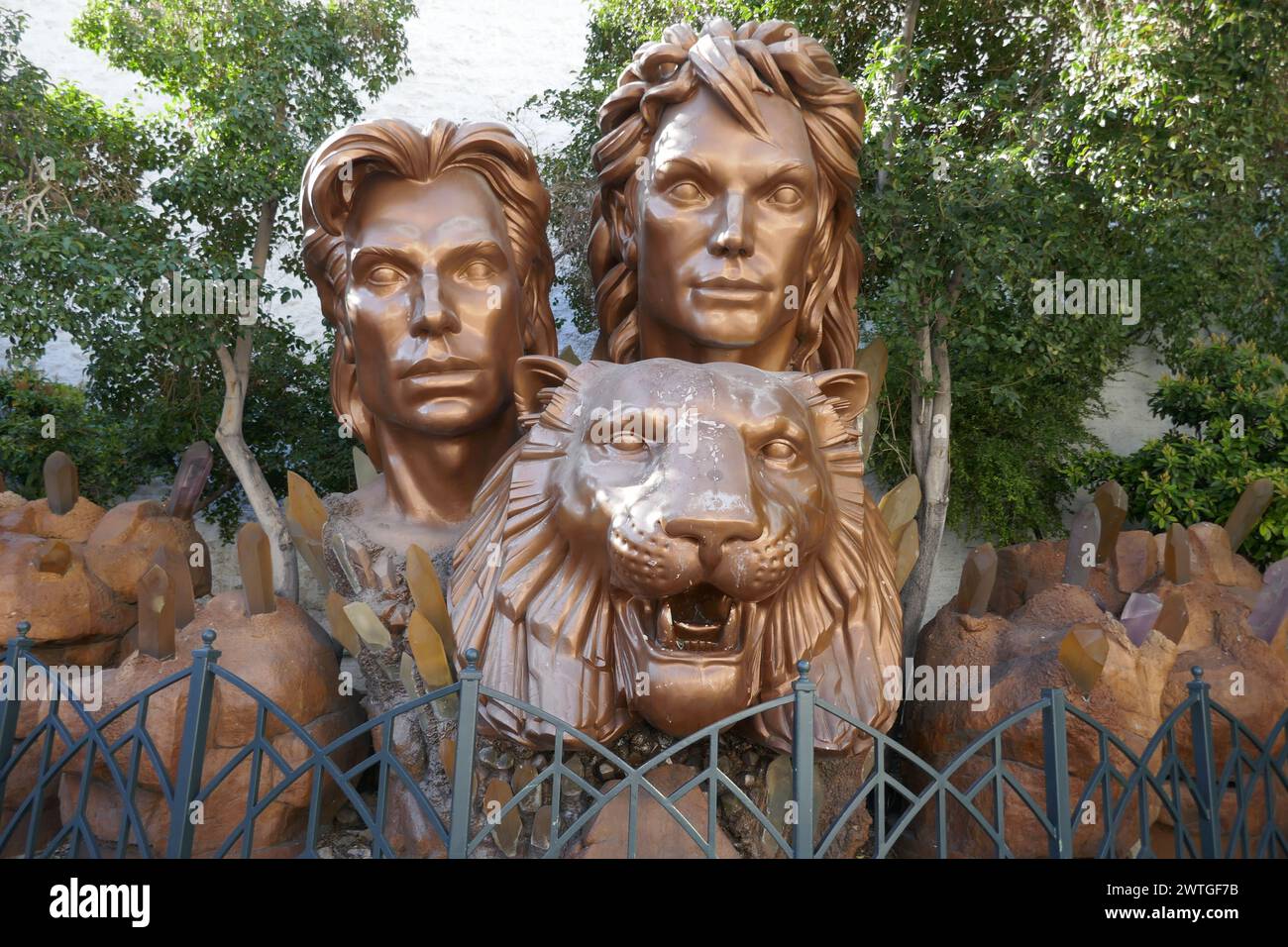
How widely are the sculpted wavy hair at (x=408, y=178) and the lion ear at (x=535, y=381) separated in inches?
23.5

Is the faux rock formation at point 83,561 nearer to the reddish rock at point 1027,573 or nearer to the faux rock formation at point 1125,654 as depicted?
the faux rock formation at point 1125,654

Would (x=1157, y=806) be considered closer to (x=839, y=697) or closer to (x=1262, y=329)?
(x=839, y=697)

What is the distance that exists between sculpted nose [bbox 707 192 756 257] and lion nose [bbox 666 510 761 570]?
92cm

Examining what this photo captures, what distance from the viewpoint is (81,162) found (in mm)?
5227

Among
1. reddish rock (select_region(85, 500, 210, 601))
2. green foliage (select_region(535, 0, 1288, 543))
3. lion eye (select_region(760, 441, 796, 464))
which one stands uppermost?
green foliage (select_region(535, 0, 1288, 543))

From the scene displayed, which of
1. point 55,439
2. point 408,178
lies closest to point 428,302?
point 408,178

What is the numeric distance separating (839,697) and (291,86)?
4.92 meters

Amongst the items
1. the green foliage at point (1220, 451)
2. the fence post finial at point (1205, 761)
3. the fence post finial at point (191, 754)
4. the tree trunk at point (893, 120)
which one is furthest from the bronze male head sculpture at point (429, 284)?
the green foliage at point (1220, 451)

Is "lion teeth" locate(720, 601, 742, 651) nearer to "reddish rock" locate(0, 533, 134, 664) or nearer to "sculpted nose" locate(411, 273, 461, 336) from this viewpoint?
"sculpted nose" locate(411, 273, 461, 336)

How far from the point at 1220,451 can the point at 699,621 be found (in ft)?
12.0

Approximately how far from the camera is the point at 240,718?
2.70 meters

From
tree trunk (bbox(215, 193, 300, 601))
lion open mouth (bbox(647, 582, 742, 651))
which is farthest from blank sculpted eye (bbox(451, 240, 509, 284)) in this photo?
tree trunk (bbox(215, 193, 300, 601))

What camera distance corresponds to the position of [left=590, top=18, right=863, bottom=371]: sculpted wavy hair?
265 cm
